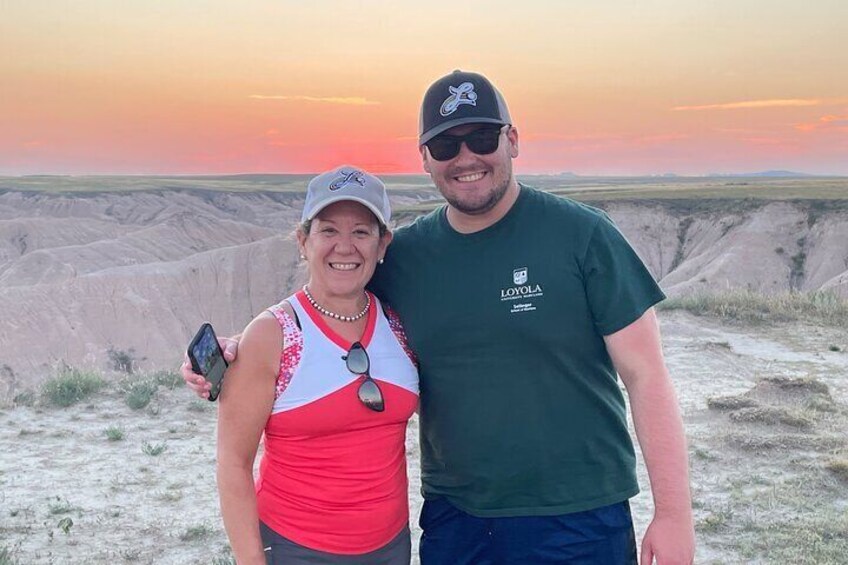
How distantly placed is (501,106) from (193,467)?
5.40 meters

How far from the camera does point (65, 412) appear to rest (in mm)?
8570

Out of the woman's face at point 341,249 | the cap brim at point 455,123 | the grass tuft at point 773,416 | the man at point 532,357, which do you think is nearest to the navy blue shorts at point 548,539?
the man at point 532,357

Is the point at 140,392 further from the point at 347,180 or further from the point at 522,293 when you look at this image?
the point at 522,293

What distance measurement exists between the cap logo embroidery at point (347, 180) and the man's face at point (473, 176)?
27cm

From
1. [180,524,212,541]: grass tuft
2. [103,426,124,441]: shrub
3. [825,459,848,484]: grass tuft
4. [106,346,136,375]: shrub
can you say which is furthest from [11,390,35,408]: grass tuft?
[106,346,136,375]: shrub

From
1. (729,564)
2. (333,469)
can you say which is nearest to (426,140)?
(333,469)

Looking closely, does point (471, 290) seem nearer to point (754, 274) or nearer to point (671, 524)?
point (671, 524)

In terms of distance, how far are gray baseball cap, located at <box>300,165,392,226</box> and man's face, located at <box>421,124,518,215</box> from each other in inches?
8.7

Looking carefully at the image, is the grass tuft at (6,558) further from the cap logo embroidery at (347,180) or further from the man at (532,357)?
the cap logo embroidery at (347,180)

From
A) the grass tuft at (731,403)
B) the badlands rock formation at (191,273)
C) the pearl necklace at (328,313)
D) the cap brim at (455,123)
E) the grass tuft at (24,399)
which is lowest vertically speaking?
the badlands rock formation at (191,273)

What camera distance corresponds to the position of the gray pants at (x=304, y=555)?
2650 millimetres

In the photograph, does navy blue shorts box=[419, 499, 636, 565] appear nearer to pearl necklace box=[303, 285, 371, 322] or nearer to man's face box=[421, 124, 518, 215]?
pearl necklace box=[303, 285, 371, 322]

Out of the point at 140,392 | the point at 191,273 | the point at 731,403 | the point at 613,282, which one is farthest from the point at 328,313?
the point at 191,273

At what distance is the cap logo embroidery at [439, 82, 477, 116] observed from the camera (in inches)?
107
